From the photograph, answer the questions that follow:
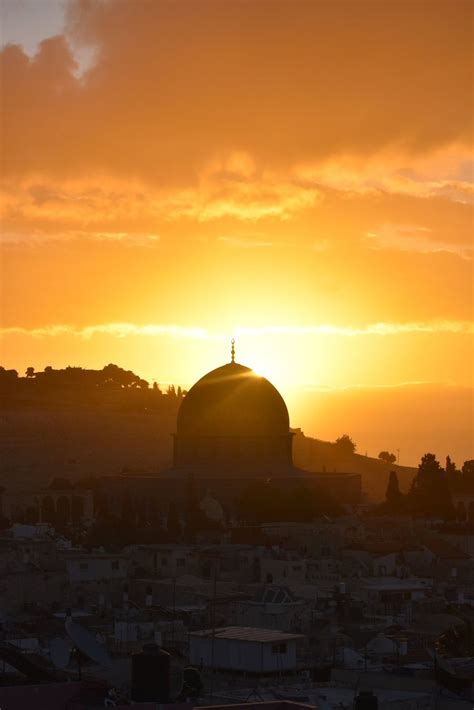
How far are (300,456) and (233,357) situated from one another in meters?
18.8

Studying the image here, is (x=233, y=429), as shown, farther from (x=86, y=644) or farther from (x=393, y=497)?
(x=86, y=644)

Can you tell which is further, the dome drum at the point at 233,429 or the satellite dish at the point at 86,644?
the dome drum at the point at 233,429

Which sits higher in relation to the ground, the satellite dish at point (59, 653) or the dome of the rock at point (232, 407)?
the dome of the rock at point (232, 407)

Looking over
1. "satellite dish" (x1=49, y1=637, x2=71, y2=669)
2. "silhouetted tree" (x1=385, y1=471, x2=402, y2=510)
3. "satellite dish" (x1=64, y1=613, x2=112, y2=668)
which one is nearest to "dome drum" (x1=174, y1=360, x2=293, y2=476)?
"silhouetted tree" (x1=385, y1=471, x2=402, y2=510)

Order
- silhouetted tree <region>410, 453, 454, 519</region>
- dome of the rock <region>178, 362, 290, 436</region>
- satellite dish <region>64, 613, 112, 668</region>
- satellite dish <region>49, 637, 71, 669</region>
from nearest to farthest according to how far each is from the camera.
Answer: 1. satellite dish <region>64, 613, 112, 668</region>
2. satellite dish <region>49, 637, 71, 669</region>
3. silhouetted tree <region>410, 453, 454, 519</region>
4. dome of the rock <region>178, 362, 290, 436</region>

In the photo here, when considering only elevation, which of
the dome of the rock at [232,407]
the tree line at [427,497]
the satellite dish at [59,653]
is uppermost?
the dome of the rock at [232,407]

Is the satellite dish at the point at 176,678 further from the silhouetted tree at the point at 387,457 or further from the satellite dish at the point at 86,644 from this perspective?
the silhouetted tree at the point at 387,457

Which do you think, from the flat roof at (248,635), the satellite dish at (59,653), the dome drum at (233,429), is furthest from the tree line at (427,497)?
the satellite dish at (59,653)

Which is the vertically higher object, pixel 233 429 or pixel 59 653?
pixel 233 429

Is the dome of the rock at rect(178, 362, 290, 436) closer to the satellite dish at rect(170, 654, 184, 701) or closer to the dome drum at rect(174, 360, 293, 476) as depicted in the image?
the dome drum at rect(174, 360, 293, 476)

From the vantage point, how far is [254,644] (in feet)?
103

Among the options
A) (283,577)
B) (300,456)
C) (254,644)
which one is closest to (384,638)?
(254,644)

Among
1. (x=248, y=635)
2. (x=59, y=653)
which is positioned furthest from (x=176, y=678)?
(x=248, y=635)

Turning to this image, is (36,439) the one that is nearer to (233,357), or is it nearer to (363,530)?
(233,357)
